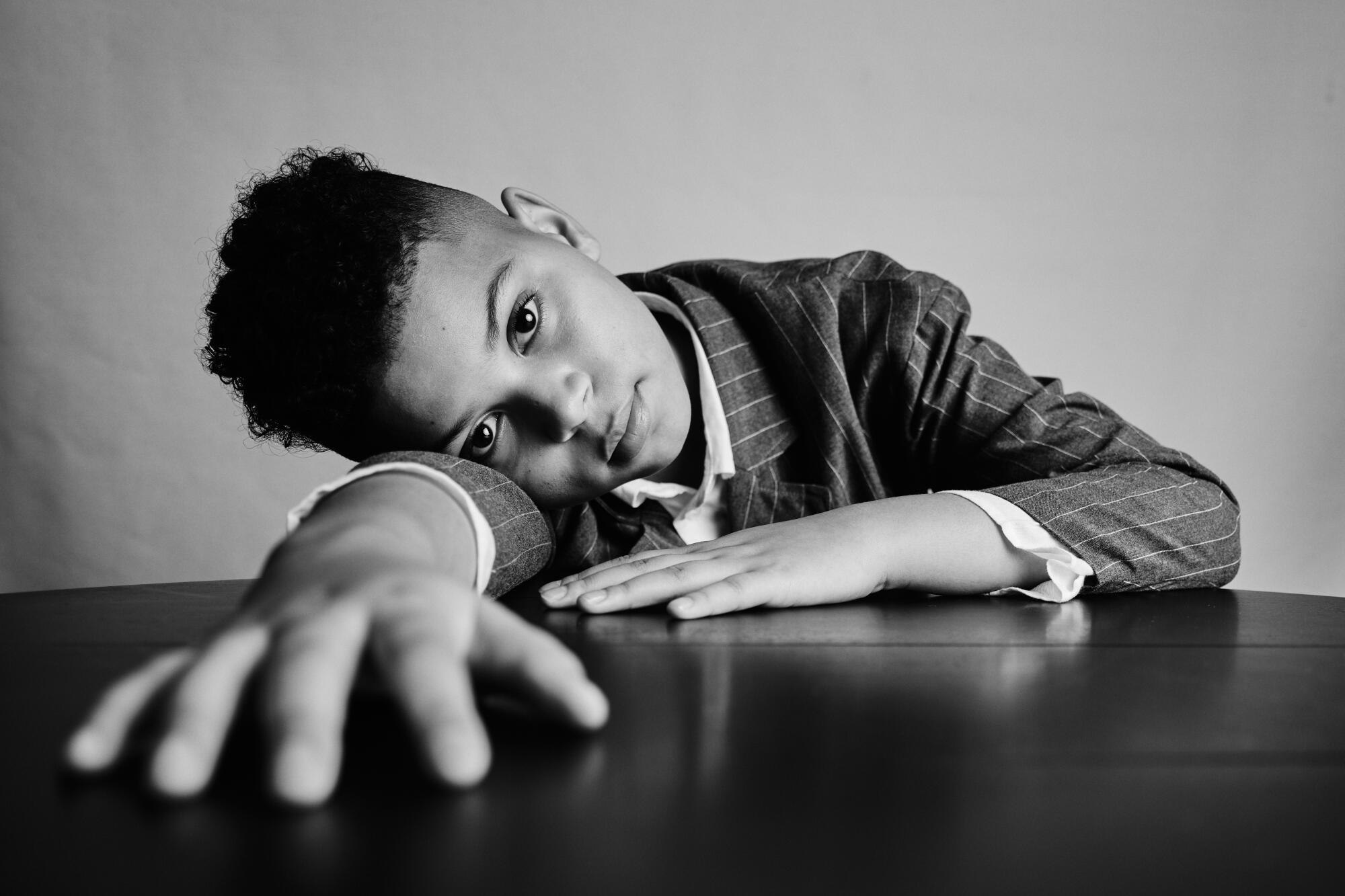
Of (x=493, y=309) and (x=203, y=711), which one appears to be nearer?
(x=203, y=711)

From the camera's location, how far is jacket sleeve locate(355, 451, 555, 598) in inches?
21.7

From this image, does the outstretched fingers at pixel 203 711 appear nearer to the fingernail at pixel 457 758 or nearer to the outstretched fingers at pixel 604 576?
the fingernail at pixel 457 758

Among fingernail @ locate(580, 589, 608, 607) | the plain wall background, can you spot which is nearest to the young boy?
fingernail @ locate(580, 589, 608, 607)

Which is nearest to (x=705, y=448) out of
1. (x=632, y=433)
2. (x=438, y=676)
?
(x=632, y=433)

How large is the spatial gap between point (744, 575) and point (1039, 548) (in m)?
0.21

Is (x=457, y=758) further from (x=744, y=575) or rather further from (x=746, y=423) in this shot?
(x=746, y=423)

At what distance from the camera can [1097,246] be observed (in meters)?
1.46

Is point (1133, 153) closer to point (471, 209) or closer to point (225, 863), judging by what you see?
point (471, 209)

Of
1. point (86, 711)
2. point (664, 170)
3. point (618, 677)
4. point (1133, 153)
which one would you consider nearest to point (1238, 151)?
point (1133, 153)

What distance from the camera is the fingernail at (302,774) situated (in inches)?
8.7

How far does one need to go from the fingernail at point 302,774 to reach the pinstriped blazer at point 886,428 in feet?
1.35

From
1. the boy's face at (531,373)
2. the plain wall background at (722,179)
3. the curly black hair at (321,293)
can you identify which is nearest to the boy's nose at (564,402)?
the boy's face at (531,373)

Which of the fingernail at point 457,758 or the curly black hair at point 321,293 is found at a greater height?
the curly black hair at point 321,293

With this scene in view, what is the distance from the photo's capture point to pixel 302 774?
224mm
